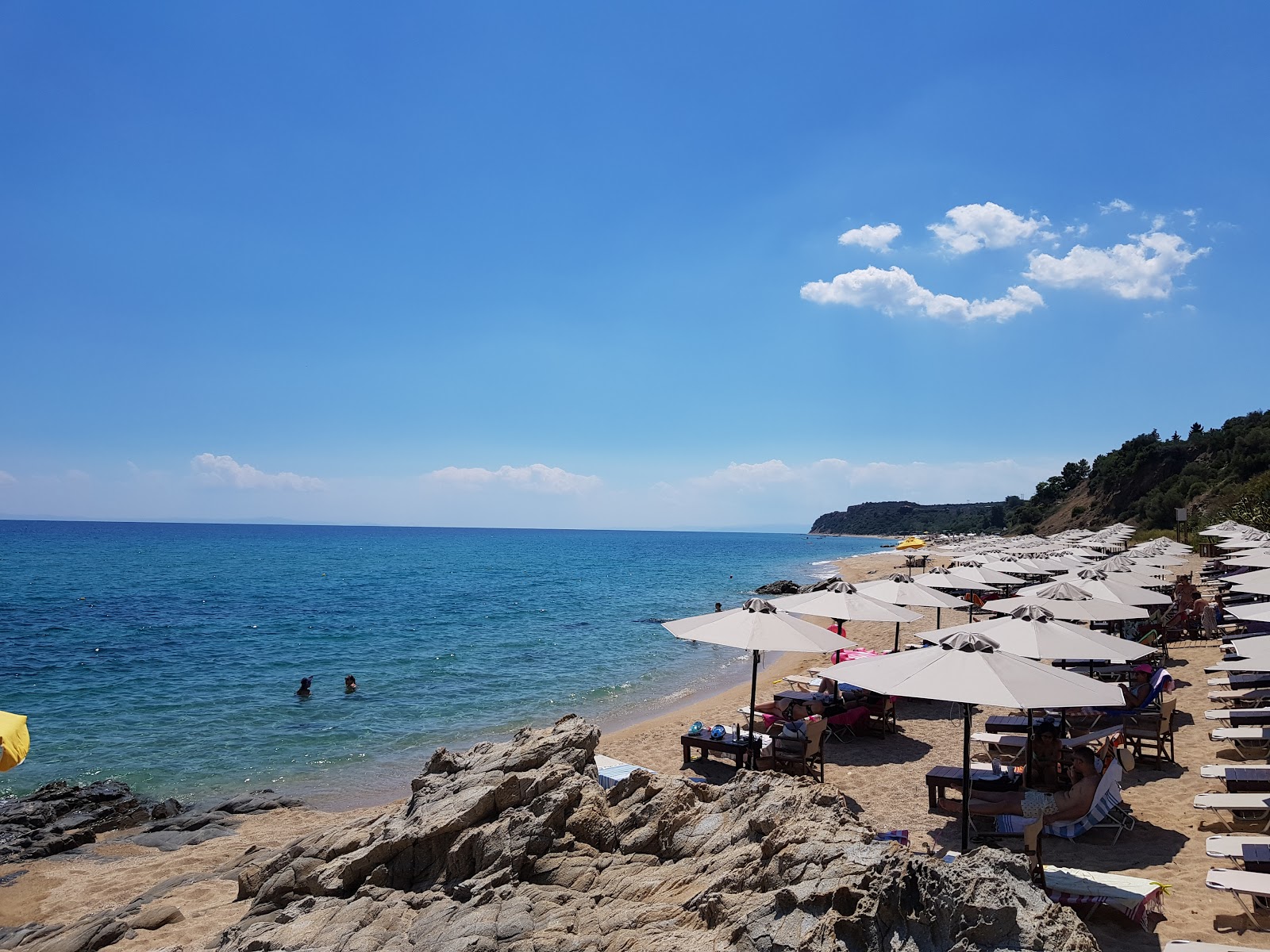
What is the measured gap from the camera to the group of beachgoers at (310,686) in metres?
19.9

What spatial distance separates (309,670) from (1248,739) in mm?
23686

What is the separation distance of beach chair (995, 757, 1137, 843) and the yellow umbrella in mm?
10968

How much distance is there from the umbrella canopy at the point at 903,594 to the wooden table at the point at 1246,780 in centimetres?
571

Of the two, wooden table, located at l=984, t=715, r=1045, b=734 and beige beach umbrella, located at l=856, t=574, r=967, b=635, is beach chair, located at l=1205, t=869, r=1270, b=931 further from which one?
beige beach umbrella, located at l=856, t=574, r=967, b=635

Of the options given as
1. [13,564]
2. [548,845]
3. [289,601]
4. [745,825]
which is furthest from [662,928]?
[13,564]

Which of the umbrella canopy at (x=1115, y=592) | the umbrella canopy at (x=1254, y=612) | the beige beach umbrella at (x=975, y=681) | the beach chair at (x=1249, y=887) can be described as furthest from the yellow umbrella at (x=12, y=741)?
the umbrella canopy at (x=1254, y=612)

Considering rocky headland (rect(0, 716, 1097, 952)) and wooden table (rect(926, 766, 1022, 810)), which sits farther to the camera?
wooden table (rect(926, 766, 1022, 810))

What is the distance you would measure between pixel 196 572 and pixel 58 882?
5894 cm

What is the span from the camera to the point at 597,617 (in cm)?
3675

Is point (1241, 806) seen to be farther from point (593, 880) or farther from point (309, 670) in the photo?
point (309, 670)

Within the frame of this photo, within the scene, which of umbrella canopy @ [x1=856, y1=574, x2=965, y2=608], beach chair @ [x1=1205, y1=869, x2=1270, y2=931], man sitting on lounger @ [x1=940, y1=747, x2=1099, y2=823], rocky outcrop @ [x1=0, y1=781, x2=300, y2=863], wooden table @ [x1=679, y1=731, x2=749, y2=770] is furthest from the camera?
umbrella canopy @ [x1=856, y1=574, x2=965, y2=608]

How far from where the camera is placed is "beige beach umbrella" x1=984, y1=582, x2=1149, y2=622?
1155 cm

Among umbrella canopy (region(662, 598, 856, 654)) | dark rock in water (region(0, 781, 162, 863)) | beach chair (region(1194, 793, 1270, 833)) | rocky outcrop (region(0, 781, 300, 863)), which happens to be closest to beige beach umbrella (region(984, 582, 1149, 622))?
umbrella canopy (region(662, 598, 856, 654))

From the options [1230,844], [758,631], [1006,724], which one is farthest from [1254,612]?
[758,631]
